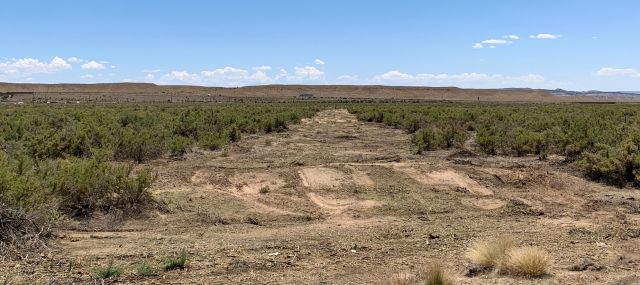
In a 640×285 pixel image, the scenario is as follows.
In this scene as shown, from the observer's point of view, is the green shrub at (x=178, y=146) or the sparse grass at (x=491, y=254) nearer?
the sparse grass at (x=491, y=254)

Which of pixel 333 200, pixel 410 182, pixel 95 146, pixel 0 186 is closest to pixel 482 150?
pixel 410 182

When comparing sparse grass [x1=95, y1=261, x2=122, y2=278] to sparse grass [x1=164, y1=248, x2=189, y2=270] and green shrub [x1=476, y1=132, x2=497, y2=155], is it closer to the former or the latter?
sparse grass [x1=164, y1=248, x2=189, y2=270]

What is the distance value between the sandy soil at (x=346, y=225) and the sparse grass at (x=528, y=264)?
0.45 feet

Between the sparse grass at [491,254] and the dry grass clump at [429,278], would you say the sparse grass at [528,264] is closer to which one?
the sparse grass at [491,254]

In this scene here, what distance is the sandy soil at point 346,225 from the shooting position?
589 cm

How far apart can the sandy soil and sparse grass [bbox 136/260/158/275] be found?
0.35 feet

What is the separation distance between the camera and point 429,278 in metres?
5.20

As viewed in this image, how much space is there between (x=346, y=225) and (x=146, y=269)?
3.76 metres

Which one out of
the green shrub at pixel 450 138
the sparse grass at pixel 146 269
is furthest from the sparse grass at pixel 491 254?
the green shrub at pixel 450 138

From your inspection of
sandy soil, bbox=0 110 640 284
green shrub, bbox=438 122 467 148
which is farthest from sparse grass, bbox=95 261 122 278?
green shrub, bbox=438 122 467 148

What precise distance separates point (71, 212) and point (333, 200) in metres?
5.36

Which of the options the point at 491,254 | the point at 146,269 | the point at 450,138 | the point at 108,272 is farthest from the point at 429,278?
the point at 450,138

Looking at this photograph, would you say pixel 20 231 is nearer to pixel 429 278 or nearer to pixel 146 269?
pixel 146 269

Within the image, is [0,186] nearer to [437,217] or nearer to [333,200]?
[333,200]
